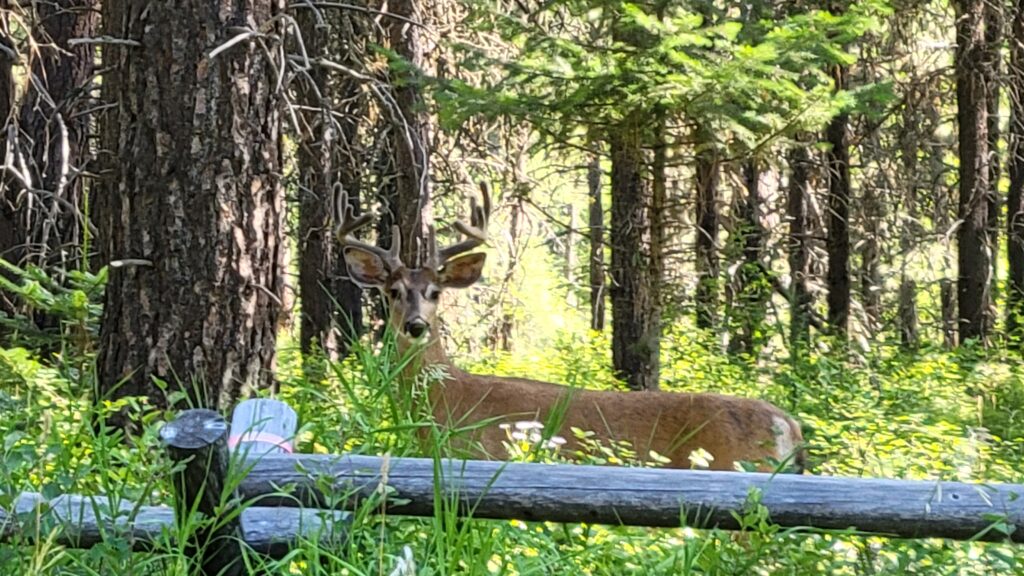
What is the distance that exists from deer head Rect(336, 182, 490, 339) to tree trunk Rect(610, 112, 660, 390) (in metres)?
1.63

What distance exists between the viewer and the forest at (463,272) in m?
3.72

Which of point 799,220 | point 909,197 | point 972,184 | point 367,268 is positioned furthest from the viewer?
point 799,220

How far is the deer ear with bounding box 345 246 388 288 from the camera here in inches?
297

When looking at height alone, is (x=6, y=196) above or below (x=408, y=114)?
below

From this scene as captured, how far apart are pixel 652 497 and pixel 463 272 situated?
422 centimetres

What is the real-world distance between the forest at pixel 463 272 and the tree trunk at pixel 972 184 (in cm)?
3

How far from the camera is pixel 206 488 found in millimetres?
3246

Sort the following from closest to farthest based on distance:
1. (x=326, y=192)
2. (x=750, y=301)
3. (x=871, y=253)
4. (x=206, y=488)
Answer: (x=206, y=488) < (x=326, y=192) < (x=750, y=301) < (x=871, y=253)

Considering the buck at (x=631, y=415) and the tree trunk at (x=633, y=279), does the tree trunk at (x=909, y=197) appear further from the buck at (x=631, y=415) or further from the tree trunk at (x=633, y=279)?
the buck at (x=631, y=415)

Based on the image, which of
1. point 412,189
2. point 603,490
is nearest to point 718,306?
point 412,189

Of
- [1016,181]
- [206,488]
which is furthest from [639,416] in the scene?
[1016,181]

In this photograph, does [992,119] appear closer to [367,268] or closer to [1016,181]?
[1016,181]

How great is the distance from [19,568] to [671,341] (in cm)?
879

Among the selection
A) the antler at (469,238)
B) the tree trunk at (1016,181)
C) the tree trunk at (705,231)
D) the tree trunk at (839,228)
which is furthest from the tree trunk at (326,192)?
the tree trunk at (1016,181)
